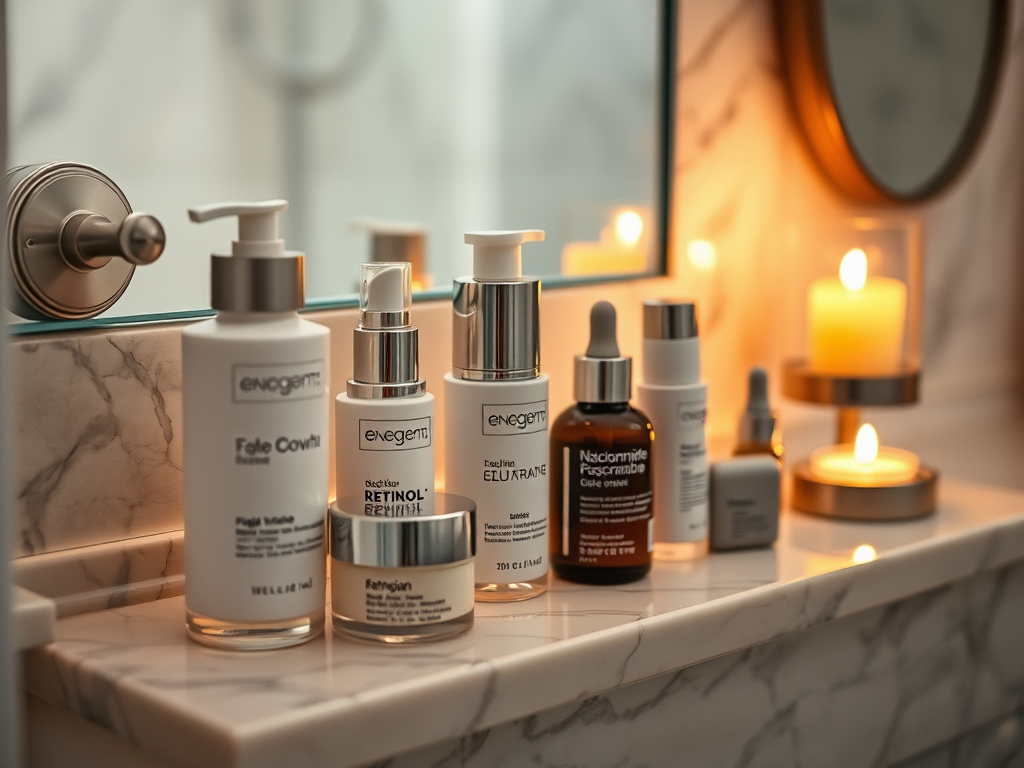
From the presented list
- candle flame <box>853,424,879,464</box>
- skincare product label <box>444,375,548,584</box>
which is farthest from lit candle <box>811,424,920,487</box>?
skincare product label <box>444,375,548,584</box>

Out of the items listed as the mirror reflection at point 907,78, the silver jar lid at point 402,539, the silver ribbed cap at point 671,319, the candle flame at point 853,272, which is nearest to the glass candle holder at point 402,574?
the silver jar lid at point 402,539

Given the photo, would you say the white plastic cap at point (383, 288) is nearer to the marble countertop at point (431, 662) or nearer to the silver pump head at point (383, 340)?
the silver pump head at point (383, 340)

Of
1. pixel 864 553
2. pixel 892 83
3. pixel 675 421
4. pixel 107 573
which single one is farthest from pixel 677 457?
pixel 892 83

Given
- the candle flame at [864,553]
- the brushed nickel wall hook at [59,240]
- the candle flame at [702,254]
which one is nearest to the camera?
the brushed nickel wall hook at [59,240]

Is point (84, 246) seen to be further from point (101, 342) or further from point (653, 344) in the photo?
point (653, 344)

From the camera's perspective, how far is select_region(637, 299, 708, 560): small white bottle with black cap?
2.44ft

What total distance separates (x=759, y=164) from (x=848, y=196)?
12cm

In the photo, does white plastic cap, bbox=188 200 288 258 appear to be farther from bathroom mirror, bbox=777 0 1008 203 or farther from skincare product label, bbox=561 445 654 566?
bathroom mirror, bbox=777 0 1008 203

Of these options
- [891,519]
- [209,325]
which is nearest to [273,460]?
[209,325]

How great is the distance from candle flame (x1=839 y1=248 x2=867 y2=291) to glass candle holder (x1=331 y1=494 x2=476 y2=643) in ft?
1.54

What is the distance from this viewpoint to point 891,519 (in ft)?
2.76

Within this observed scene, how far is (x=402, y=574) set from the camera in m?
0.57

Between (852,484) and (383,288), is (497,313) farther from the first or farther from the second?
(852,484)

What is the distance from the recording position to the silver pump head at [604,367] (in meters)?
0.68
